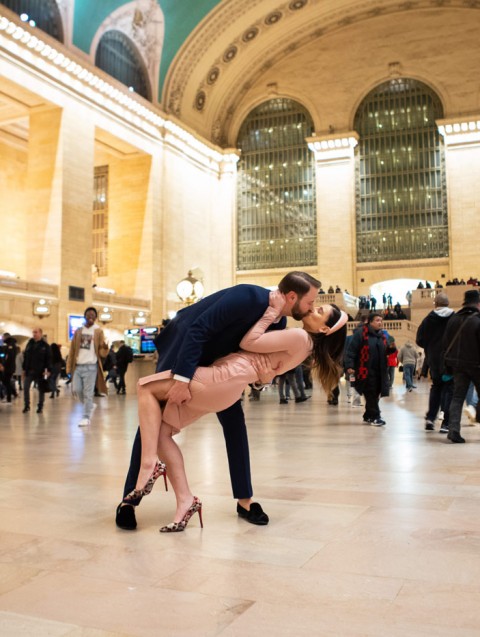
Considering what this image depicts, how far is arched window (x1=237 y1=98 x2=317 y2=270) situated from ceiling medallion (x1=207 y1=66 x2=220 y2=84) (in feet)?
9.70

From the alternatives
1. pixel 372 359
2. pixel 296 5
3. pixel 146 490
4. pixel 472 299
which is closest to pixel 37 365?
pixel 372 359

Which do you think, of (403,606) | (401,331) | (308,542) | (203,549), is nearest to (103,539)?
(203,549)

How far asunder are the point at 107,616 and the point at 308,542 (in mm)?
1026

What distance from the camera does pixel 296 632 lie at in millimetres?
1782

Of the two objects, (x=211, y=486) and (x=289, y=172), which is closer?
(x=211, y=486)

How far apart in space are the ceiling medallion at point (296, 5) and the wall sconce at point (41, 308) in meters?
17.1

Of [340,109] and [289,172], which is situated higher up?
[340,109]

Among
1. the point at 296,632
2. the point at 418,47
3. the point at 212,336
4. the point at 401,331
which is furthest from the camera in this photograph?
the point at 418,47

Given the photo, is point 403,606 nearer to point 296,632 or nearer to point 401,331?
point 296,632

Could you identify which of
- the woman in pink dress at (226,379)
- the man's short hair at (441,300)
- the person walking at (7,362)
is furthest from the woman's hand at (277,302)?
the person walking at (7,362)

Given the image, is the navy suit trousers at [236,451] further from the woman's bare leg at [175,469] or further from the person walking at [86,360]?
the person walking at [86,360]

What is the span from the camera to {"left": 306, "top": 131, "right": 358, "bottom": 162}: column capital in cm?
3041

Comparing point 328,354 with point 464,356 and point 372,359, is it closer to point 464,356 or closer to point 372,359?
point 464,356

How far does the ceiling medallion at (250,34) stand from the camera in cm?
2923
